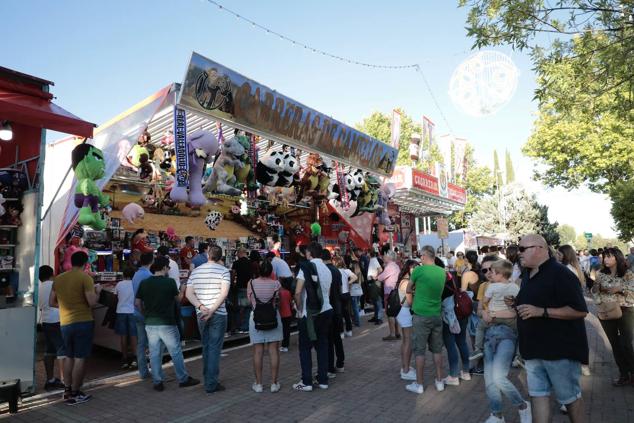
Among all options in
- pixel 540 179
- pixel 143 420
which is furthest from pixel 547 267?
pixel 540 179

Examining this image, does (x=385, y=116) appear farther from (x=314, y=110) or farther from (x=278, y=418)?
(x=278, y=418)

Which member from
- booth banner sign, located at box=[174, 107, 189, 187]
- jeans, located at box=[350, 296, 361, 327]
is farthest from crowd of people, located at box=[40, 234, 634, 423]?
jeans, located at box=[350, 296, 361, 327]

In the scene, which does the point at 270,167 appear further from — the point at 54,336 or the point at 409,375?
the point at 409,375

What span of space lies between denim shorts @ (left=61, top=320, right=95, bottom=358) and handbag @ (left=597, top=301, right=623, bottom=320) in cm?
646

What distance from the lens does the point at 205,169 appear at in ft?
31.6

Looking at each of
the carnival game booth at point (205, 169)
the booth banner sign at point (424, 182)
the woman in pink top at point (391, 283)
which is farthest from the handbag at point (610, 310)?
the booth banner sign at point (424, 182)

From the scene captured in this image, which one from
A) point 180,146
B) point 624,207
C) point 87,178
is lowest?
point 87,178

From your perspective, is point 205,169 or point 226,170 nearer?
point 226,170

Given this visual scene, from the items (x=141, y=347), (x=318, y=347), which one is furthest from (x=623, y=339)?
(x=141, y=347)

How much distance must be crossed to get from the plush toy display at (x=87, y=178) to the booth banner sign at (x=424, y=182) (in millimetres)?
13691

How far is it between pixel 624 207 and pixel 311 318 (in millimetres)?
20060

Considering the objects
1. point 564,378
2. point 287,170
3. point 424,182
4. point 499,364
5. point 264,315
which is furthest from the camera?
point 424,182

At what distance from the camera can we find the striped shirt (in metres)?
5.77

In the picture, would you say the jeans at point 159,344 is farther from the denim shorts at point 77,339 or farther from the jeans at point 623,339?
the jeans at point 623,339
